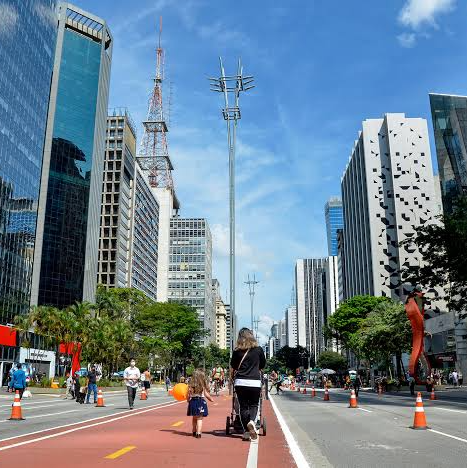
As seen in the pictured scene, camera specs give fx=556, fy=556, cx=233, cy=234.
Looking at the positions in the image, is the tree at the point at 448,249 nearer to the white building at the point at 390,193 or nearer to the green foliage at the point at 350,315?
the green foliage at the point at 350,315

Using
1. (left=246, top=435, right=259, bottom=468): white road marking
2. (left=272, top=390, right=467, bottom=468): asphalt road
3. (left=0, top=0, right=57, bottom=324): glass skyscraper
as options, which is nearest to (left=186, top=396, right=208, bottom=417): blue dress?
(left=246, top=435, right=259, bottom=468): white road marking

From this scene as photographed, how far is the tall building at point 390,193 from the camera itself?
4141 inches

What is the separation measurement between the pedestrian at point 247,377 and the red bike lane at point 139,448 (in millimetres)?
461

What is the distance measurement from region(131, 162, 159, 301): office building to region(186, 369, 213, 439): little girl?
11057 cm

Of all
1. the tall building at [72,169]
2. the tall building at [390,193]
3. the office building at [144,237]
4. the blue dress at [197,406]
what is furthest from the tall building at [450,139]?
the office building at [144,237]

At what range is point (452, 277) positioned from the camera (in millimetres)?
26500

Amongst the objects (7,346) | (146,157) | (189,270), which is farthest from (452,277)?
(189,270)

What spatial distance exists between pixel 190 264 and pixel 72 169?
298 feet

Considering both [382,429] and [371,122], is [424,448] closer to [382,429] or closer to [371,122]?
[382,429]

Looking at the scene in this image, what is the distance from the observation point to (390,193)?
110m

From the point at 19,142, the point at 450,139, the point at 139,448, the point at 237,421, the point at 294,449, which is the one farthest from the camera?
the point at 450,139

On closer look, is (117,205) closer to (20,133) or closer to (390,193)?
(20,133)

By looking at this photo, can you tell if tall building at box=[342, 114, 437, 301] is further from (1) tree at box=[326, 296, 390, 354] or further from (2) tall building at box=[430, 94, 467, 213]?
(2) tall building at box=[430, 94, 467, 213]

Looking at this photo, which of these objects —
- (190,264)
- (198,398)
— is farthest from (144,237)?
(198,398)
